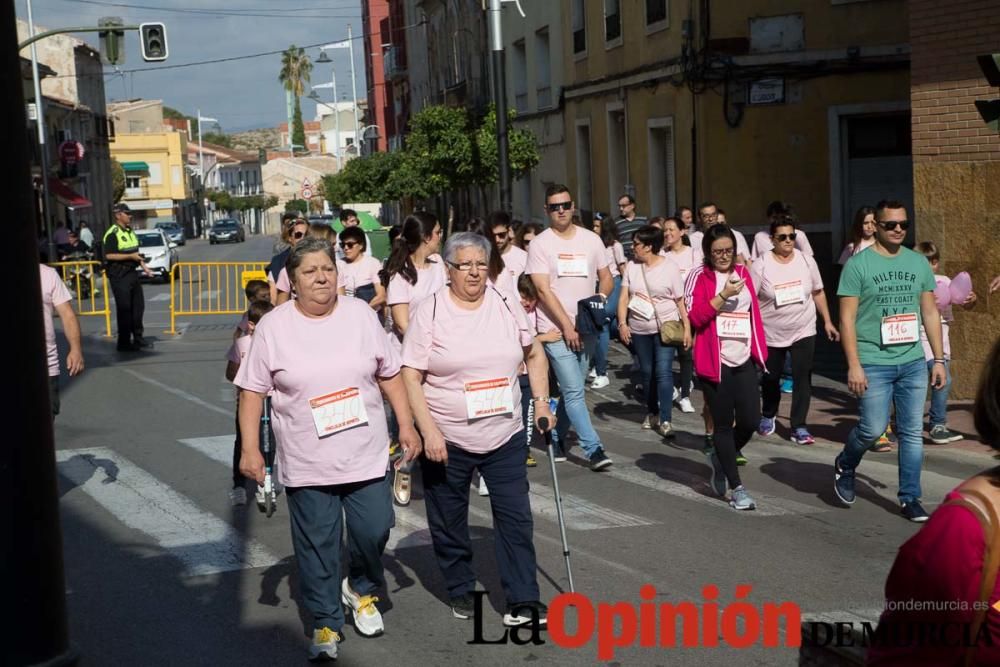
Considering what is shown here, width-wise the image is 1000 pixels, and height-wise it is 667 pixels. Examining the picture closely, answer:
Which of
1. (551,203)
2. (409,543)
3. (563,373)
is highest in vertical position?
(551,203)

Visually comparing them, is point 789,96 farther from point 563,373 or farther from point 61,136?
point 61,136

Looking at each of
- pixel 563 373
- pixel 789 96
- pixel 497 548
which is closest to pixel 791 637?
pixel 497 548

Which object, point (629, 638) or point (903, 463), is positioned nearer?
point (629, 638)

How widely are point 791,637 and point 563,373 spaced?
157 inches

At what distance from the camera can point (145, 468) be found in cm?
1066

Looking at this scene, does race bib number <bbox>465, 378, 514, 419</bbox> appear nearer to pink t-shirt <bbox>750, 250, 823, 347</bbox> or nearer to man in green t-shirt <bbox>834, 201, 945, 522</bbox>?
man in green t-shirt <bbox>834, 201, 945, 522</bbox>

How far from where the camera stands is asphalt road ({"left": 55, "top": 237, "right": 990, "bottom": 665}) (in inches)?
240

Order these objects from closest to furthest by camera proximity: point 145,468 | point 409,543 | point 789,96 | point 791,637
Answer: point 791,637, point 409,543, point 145,468, point 789,96

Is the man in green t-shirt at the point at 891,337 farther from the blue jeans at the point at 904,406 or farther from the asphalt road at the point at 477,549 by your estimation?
the asphalt road at the point at 477,549

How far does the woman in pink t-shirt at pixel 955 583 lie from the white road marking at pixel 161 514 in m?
5.37

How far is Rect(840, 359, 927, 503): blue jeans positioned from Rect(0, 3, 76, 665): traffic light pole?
5925 millimetres

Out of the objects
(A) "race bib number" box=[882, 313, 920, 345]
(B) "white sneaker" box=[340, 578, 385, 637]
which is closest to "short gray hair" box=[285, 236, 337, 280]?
(B) "white sneaker" box=[340, 578, 385, 637]

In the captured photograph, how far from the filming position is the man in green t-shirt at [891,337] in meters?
7.91

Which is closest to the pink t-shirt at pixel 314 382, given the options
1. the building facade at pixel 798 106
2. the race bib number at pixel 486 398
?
the race bib number at pixel 486 398
